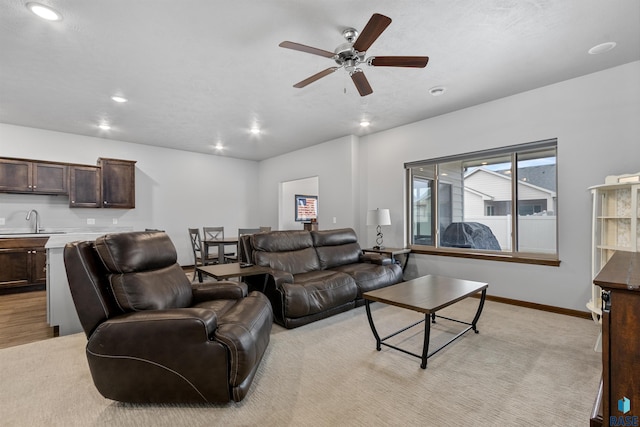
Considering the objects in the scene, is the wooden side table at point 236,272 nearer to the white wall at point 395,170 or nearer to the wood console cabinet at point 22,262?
the white wall at point 395,170

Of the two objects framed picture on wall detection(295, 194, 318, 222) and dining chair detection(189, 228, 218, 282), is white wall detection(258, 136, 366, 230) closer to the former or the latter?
framed picture on wall detection(295, 194, 318, 222)

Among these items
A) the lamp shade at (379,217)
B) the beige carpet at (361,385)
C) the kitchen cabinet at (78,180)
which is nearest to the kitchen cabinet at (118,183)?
the kitchen cabinet at (78,180)

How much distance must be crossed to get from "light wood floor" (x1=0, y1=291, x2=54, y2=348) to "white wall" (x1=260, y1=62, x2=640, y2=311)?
4807mm

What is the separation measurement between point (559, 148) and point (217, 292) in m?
4.13

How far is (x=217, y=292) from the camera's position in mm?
2602

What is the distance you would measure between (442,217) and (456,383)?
3200 millimetres

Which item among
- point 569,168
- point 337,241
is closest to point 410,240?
point 337,241

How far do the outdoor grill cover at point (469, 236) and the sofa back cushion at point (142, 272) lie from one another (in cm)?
392

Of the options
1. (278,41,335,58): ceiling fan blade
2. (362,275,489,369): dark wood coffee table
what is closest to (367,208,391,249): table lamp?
(362,275,489,369): dark wood coffee table

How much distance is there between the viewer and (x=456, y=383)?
2090mm

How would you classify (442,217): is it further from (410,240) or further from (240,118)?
(240,118)

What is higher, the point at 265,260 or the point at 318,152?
the point at 318,152

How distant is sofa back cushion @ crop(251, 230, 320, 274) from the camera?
12.0 feet

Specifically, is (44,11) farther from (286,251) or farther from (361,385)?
(361,385)
